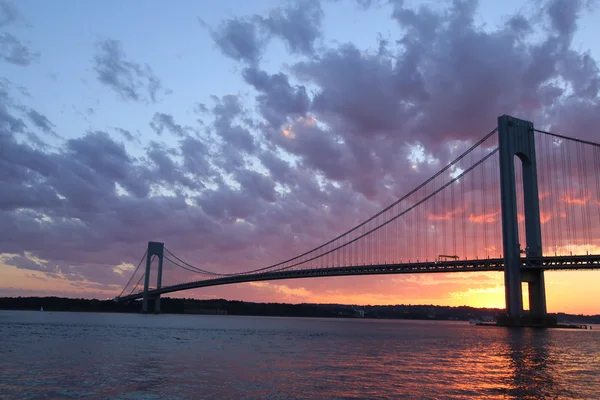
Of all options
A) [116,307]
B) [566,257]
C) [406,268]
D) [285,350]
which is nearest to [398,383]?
[285,350]

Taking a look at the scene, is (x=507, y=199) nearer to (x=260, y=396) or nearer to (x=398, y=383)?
(x=398, y=383)

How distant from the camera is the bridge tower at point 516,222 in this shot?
51375 mm

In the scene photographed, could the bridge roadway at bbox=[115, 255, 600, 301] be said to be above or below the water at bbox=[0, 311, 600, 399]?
above

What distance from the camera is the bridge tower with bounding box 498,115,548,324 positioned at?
51375mm

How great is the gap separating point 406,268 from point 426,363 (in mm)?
33439

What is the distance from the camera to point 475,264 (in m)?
56.0

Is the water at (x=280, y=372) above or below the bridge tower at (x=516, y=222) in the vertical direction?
below

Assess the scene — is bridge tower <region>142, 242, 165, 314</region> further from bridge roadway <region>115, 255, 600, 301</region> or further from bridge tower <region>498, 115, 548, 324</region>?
bridge tower <region>498, 115, 548, 324</region>

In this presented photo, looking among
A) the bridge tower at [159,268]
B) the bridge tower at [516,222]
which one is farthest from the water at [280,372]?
the bridge tower at [159,268]

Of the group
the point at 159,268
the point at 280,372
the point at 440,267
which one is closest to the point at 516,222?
the point at 440,267

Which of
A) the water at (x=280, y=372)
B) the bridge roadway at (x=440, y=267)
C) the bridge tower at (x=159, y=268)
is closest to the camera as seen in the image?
the water at (x=280, y=372)

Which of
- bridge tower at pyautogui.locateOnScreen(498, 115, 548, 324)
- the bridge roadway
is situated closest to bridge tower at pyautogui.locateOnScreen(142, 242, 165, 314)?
the bridge roadway

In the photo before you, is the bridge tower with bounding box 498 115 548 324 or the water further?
the bridge tower with bounding box 498 115 548 324

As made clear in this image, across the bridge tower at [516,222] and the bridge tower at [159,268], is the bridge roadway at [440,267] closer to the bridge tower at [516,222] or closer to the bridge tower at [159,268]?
the bridge tower at [516,222]
